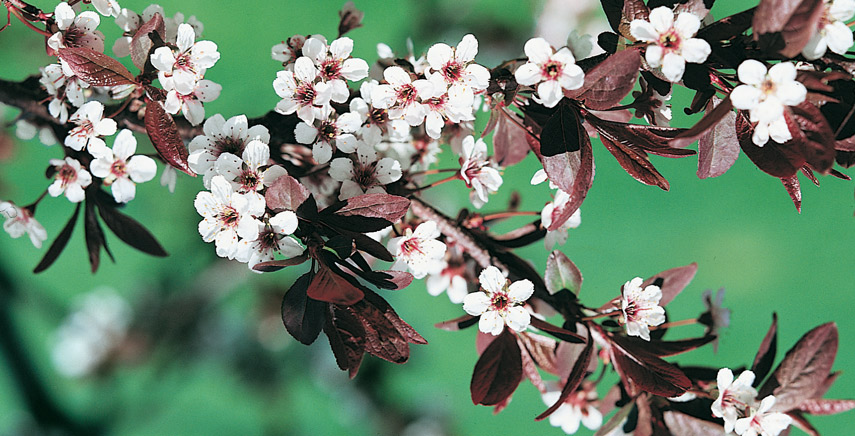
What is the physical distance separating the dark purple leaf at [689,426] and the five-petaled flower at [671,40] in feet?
1.04

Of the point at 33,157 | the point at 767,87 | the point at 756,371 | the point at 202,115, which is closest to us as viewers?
the point at 767,87

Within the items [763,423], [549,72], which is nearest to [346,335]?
[549,72]

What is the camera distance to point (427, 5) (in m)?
1.27

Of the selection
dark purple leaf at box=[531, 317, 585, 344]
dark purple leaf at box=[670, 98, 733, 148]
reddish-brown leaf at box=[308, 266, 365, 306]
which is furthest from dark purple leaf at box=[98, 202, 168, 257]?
dark purple leaf at box=[670, 98, 733, 148]

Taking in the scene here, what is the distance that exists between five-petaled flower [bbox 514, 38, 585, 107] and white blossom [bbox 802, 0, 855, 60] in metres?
0.13

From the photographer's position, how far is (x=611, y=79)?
0.38 m

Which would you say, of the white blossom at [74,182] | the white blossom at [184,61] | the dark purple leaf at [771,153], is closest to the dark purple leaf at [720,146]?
the dark purple leaf at [771,153]

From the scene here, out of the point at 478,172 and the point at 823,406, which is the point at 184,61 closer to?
the point at 478,172

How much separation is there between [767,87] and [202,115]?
15.5 inches

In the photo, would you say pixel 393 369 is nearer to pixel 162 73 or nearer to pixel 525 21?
pixel 525 21

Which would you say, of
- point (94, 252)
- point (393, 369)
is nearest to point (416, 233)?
point (94, 252)

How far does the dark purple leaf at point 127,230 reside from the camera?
574 millimetres

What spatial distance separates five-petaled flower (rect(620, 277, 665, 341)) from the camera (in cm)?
48

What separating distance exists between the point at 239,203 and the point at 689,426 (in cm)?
43
